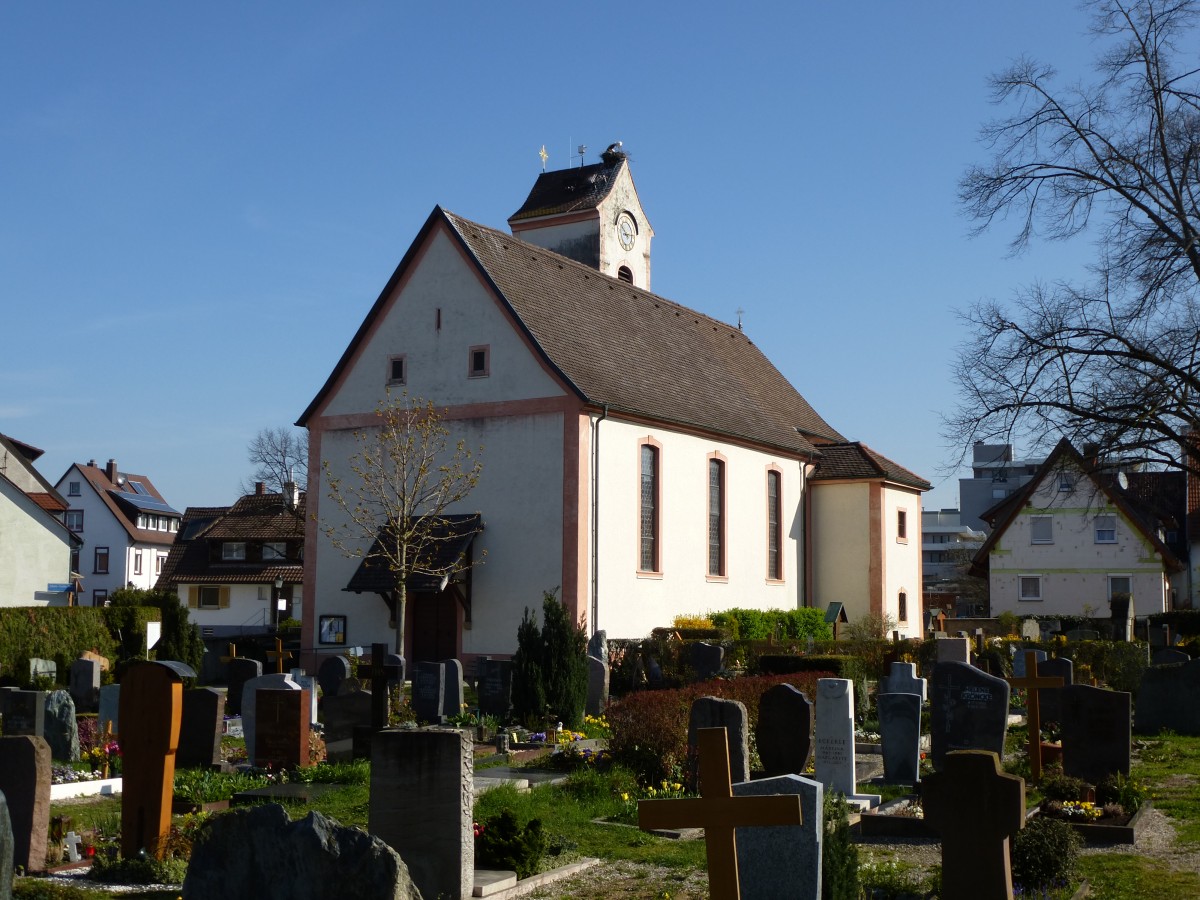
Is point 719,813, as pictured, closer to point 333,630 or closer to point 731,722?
point 731,722

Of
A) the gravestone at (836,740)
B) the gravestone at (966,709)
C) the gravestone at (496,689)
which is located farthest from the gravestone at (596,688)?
the gravestone at (836,740)

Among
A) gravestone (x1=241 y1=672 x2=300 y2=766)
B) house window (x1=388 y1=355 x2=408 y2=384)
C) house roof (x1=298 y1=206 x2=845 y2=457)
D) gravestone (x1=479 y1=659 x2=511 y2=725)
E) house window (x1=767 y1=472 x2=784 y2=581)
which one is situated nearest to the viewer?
gravestone (x1=241 y1=672 x2=300 y2=766)

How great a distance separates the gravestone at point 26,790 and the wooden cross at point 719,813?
18.3ft

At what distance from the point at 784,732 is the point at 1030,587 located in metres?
38.2

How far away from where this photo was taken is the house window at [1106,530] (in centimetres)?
A: 4669

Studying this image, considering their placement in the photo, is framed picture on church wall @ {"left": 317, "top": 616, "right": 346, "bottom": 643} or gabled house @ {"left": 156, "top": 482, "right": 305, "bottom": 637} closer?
framed picture on church wall @ {"left": 317, "top": 616, "right": 346, "bottom": 643}

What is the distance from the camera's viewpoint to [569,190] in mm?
40500

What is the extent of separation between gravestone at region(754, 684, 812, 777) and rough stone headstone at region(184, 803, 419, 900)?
298 inches

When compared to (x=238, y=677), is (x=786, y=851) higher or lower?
higher

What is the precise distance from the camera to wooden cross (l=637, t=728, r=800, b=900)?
576 centimetres

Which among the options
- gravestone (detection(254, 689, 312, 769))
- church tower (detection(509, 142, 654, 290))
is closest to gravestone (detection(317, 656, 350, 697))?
gravestone (detection(254, 689, 312, 769))

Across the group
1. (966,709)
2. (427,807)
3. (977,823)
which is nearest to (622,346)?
(966,709)

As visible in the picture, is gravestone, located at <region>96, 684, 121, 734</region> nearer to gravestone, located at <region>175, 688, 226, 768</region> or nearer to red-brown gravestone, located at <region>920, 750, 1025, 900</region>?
gravestone, located at <region>175, 688, 226, 768</region>

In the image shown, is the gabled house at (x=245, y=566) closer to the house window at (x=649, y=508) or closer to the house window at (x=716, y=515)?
the house window at (x=716, y=515)
